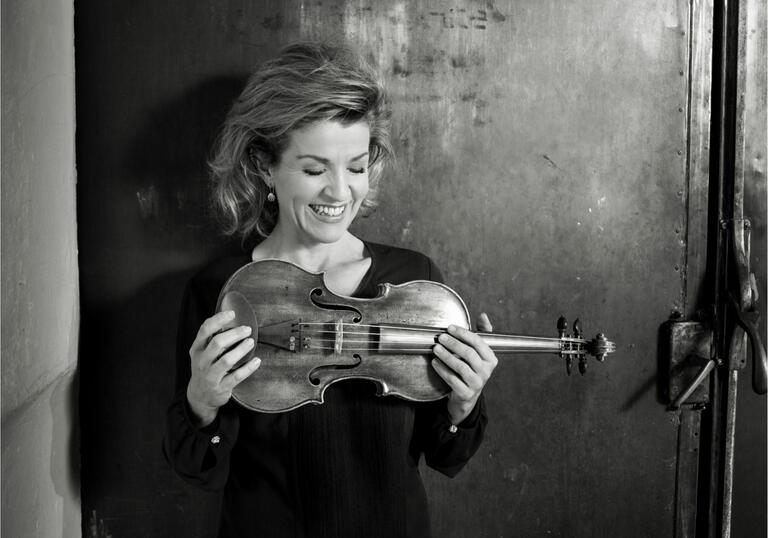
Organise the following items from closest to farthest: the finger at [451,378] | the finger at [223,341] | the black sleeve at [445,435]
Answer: the finger at [223,341]
the finger at [451,378]
the black sleeve at [445,435]

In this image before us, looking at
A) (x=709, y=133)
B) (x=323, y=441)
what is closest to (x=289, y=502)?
(x=323, y=441)

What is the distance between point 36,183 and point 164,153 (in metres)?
0.33

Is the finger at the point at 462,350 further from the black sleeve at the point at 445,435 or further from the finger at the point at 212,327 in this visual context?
the finger at the point at 212,327

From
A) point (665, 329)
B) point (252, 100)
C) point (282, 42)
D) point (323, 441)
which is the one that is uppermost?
point (282, 42)

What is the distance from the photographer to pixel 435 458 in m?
1.29

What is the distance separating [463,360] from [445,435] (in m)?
0.19

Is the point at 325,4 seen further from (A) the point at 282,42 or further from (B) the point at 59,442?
(B) the point at 59,442

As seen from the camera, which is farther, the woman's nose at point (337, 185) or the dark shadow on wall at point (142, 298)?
the dark shadow on wall at point (142, 298)

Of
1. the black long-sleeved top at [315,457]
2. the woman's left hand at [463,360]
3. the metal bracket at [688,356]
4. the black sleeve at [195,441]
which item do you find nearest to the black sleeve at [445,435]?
the black long-sleeved top at [315,457]

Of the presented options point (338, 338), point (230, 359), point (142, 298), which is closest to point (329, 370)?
point (338, 338)

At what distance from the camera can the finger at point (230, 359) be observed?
40.9 inches

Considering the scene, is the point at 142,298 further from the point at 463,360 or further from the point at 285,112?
the point at 463,360

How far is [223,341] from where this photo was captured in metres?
1.04

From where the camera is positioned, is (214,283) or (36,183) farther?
(214,283)
